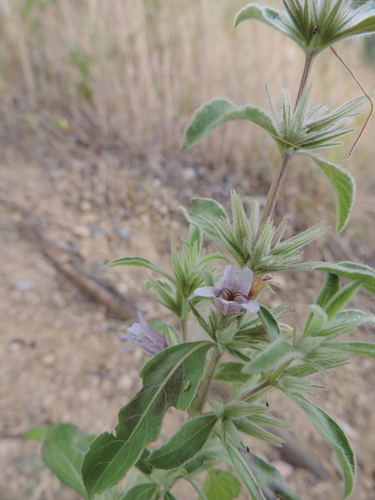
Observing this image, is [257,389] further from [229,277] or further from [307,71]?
[307,71]

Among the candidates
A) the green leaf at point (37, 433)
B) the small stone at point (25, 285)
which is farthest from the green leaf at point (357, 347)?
the small stone at point (25, 285)

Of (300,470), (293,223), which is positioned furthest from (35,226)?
(300,470)

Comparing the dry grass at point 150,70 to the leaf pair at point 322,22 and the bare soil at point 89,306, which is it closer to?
the bare soil at point 89,306

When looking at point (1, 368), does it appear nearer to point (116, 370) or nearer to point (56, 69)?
point (116, 370)

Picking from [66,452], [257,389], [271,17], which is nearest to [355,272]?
[257,389]

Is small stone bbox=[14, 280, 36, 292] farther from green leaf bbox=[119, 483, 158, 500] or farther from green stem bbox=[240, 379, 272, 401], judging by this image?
green stem bbox=[240, 379, 272, 401]

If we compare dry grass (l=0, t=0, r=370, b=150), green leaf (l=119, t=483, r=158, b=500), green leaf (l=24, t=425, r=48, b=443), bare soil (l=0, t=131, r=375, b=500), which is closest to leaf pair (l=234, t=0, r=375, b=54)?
green leaf (l=119, t=483, r=158, b=500)
